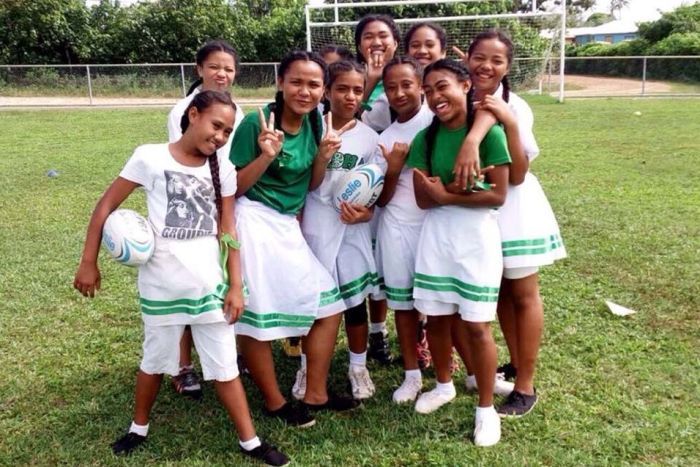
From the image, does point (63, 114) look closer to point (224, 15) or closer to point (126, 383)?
point (224, 15)

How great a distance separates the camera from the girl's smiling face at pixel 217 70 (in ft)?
11.2

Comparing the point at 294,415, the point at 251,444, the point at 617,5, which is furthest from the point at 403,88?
the point at 617,5

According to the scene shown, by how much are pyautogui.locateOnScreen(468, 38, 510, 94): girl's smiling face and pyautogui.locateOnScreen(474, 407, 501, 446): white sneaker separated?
4.58 feet

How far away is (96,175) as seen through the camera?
8.92 m

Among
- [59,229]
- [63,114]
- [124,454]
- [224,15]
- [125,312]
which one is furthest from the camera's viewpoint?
[224,15]

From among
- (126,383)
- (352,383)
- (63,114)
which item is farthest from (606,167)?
(63,114)

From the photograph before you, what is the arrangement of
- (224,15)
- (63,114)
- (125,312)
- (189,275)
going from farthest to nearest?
(224,15) → (63,114) → (125,312) → (189,275)

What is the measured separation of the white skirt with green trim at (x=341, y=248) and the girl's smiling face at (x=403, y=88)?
22.1 inches

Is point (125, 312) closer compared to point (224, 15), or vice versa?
point (125, 312)

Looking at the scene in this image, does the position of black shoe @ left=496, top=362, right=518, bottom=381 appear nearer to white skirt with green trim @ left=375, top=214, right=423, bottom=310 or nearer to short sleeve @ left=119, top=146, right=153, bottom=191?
white skirt with green trim @ left=375, top=214, right=423, bottom=310

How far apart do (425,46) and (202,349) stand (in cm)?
179

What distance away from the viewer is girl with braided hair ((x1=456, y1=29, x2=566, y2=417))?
2787 millimetres

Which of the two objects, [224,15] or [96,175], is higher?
[224,15]

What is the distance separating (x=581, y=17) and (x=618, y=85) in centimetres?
4611
